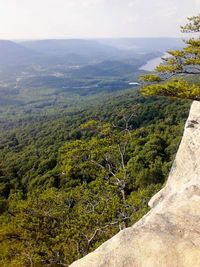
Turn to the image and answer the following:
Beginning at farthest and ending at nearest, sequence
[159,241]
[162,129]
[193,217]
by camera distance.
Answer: [162,129], [193,217], [159,241]

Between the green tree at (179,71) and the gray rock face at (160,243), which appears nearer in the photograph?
the gray rock face at (160,243)

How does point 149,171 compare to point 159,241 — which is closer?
point 159,241

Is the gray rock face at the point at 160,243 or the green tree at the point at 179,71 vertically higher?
the green tree at the point at 179,71

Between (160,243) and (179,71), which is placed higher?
(179,71)

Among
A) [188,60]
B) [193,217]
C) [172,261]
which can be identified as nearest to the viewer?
[172,261]

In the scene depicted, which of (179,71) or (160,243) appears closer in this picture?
(160,243)

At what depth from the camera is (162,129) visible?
93.8 m

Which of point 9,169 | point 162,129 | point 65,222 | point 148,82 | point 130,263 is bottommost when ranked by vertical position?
point 9,169

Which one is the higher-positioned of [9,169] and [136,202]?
[136,202]

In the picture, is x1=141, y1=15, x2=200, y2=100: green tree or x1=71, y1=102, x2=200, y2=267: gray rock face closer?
x1=71, y1=102, x2=200, y2=267: gray rock face

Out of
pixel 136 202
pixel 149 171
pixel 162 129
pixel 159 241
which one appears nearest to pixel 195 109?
pixel 136 202

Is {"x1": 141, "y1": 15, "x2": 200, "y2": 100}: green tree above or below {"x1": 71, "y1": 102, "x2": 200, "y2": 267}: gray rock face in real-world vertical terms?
above

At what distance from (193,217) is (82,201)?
1510 centimetres

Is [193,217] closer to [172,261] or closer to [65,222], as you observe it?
[172,261]
